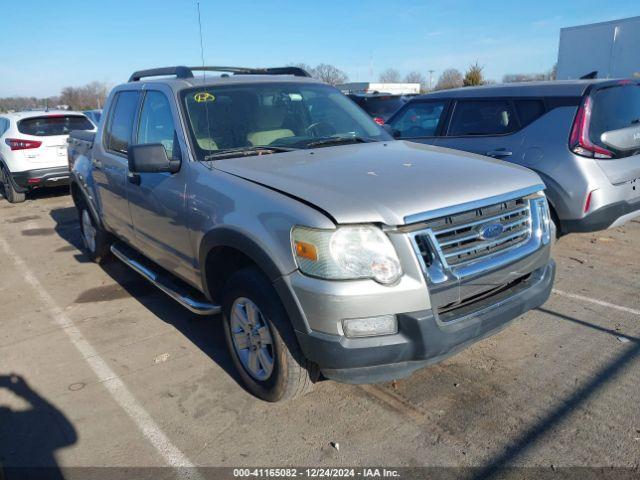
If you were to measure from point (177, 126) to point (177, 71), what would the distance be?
85 cm

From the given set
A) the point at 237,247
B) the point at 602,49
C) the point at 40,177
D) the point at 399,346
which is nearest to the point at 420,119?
the point at 237,247

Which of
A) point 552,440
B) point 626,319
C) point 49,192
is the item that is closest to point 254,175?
point 552,440

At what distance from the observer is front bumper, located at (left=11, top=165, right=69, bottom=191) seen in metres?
10.2

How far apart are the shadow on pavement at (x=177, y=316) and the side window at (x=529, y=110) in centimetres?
372

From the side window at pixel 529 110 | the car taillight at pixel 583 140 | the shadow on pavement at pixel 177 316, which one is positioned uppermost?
the side window at pixel 529 110

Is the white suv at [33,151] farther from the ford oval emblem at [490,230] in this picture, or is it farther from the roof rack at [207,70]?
the ford oval emblem at [490,230]

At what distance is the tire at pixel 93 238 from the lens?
233 inches

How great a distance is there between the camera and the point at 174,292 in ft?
13.0

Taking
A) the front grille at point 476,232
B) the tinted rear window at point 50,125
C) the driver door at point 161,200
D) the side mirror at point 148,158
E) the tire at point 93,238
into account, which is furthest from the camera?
the tinted rear window at point 50,125

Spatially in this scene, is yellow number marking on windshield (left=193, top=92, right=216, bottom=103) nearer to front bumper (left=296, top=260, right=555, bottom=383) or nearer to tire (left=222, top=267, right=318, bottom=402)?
tire (left=222, top=267, right=318, bottom=402)

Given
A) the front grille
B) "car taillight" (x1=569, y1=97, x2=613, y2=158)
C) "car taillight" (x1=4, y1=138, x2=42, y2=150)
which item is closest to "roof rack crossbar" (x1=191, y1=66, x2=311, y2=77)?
"car taillight" (x1=569, y1=97, x2=613, y2=158)

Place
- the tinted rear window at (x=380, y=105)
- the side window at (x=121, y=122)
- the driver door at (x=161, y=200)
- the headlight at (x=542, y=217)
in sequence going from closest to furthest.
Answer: the headlight at (x=542, y=217) → the driver door at (x=161, y=200) → the side window at (x=121, y=122) → the tinted rear window at (x=380, y=105)

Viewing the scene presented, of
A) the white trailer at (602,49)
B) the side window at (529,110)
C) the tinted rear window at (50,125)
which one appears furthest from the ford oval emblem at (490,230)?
the white trailer at (602,49)

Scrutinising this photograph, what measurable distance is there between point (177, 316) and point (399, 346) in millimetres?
2706
